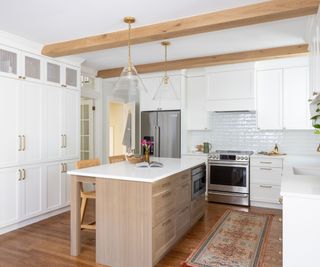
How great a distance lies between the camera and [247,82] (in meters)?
4.78

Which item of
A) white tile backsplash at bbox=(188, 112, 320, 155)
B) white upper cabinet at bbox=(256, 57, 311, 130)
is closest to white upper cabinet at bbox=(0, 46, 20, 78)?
white tile backsplash at bbox=(188, 112, 320, 155)

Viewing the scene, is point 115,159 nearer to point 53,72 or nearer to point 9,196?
point 9,196

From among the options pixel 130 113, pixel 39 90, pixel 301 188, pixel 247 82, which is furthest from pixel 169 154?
pixel 301 188

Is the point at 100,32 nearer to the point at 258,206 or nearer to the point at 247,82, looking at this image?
the point at 247,82

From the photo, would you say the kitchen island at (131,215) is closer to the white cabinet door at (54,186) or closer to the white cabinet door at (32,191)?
the white cabinet door at (32,191)

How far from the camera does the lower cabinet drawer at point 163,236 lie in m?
2.45

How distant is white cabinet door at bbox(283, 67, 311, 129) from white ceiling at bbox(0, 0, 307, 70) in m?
0.84

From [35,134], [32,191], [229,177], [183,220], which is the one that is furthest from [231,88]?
[32,191]

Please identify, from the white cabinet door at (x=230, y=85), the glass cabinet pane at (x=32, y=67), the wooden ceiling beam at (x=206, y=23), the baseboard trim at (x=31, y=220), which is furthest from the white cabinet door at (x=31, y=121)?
the white cabinet door at (x=230, y=85)

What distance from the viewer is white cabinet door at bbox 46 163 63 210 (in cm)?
399

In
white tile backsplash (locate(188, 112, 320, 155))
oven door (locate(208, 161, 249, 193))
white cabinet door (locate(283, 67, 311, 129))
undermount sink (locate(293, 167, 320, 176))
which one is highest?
white cabinet door (locate(283, 67, 311, 129))

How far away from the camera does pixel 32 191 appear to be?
3719 mm

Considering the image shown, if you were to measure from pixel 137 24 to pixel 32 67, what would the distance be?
175 cm

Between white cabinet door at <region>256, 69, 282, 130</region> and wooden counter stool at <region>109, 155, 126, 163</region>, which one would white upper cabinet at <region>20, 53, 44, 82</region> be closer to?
wooden counter stool at <region>109, 155, 126, 163</region>
